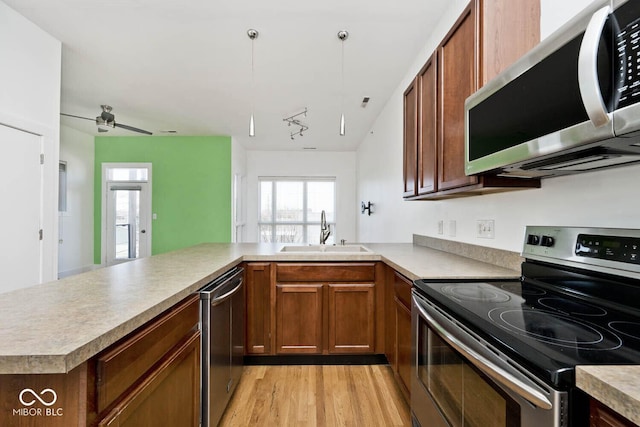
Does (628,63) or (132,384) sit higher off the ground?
(628,63)

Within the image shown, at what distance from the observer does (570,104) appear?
0.91 metres

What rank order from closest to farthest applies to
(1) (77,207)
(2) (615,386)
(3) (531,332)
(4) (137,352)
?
1. (2) (615,386)
2. (3) (531,332)
3. (4) (137,352)
4. (1) (77,207)

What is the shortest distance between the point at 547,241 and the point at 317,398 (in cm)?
164

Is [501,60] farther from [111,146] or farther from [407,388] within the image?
[111,146]

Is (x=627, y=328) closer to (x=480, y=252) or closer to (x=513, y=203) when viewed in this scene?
(x=513, y=203)

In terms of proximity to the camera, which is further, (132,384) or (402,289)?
(402,289)

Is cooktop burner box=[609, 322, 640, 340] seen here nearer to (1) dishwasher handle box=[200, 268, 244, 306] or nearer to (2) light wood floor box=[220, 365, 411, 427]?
(2) light wood floor box=[220, 365, 411, 427]

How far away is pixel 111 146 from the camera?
21.5 feet

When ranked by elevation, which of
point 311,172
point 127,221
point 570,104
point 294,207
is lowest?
point 127,221

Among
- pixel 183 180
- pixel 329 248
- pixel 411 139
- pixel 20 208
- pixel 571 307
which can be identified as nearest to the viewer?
pixel 571 307

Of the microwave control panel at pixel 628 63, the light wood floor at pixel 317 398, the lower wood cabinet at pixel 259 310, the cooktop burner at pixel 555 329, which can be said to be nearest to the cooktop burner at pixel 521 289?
the cooktop burner at pixel 555 329

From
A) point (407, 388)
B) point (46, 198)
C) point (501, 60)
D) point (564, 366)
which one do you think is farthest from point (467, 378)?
point (46, 198)

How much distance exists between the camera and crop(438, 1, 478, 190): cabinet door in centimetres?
158

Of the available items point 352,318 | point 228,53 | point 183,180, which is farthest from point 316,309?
point 183,180
